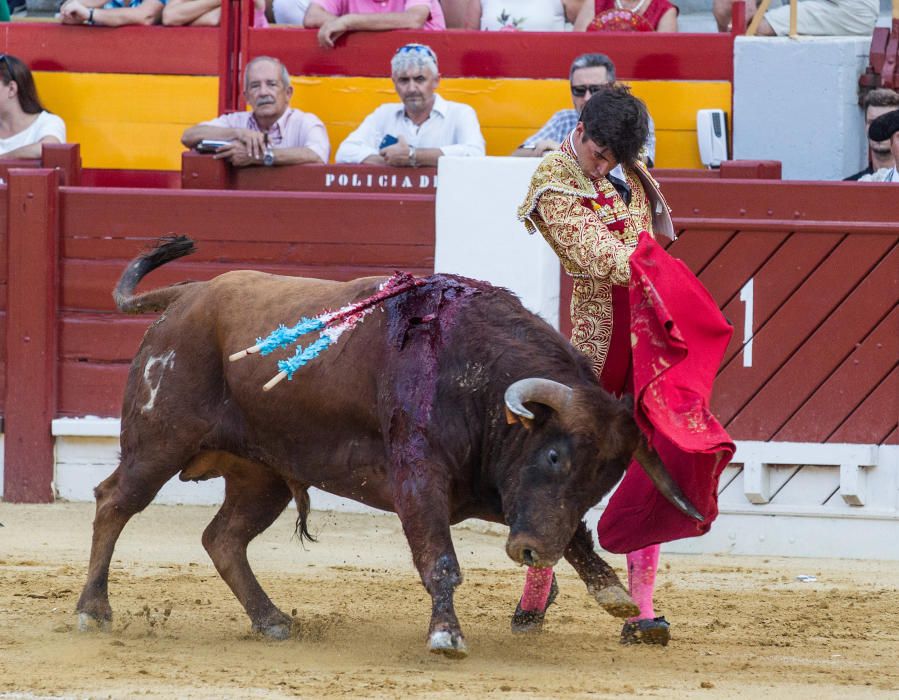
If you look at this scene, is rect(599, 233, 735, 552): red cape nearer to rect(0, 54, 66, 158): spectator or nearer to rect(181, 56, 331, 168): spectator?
rect(181, 56, 331, 168): spectator

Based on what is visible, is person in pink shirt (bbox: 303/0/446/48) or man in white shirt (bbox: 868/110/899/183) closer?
man in white shirt (bbox: 868/110/899/183)

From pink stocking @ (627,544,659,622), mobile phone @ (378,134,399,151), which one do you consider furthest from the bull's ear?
mobile phone @ (378,134,399,151)

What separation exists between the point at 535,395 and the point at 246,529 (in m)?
1.20

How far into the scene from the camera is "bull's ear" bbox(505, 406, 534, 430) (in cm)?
412

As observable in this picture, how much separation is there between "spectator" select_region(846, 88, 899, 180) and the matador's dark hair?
10.4 ft

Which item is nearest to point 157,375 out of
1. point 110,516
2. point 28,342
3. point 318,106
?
point 110,516

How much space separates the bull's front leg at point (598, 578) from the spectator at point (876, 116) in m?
3.34

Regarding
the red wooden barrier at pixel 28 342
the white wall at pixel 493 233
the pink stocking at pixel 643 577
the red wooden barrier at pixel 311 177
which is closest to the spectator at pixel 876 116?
the white wall at pixel 493 233

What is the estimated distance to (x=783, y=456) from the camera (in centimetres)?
633

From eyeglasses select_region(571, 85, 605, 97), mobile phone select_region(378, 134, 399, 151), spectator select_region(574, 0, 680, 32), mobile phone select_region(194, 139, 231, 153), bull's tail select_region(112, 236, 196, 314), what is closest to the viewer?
bull's tail select_region(112, 236, 196, 314)

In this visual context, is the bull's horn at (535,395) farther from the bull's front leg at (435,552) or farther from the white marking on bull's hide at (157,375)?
the white marking on bull's hide at (157,375)

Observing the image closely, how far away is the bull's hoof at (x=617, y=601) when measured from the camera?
4.30 metres

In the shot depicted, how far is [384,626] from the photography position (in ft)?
16.1

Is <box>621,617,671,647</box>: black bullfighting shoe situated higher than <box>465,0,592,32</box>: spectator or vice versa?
<box>465,0,592,32</box>: spectator
